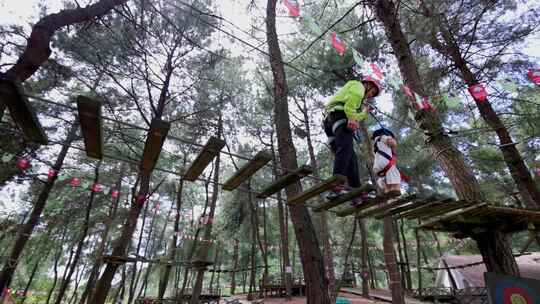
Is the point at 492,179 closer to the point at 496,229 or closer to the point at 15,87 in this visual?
the point at 496,229

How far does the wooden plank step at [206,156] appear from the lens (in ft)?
6.43

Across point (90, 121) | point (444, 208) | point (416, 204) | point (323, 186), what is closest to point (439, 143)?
point (444, 208)

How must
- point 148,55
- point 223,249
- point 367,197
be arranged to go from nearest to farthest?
point 367,197 → point 148,55 → point 223,249

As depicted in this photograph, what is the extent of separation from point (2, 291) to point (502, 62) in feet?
47.8

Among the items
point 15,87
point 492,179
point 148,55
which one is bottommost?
point 15,87

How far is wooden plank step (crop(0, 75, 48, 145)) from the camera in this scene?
1597 millimetres

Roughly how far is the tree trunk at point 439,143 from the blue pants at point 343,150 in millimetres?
1292

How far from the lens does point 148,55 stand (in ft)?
23.0

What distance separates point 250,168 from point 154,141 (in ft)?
2.50

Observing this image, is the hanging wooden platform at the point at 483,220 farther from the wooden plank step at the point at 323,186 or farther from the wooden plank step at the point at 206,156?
the wooden plank step at the point at 206,156

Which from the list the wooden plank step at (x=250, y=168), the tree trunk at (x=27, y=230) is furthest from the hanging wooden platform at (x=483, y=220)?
the tree trunk at (x=27, y=230)

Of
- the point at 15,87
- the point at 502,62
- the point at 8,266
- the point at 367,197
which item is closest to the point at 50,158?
the point at 8,266

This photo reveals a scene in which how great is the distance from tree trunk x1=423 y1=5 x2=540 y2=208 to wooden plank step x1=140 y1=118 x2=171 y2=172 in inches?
222

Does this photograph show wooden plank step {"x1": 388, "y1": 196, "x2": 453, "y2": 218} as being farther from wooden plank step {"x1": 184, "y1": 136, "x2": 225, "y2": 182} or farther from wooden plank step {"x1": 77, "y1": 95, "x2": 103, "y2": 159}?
wooden plank step {"x1": 77, "y1": 95, "x2": 103, "y2": 159}
